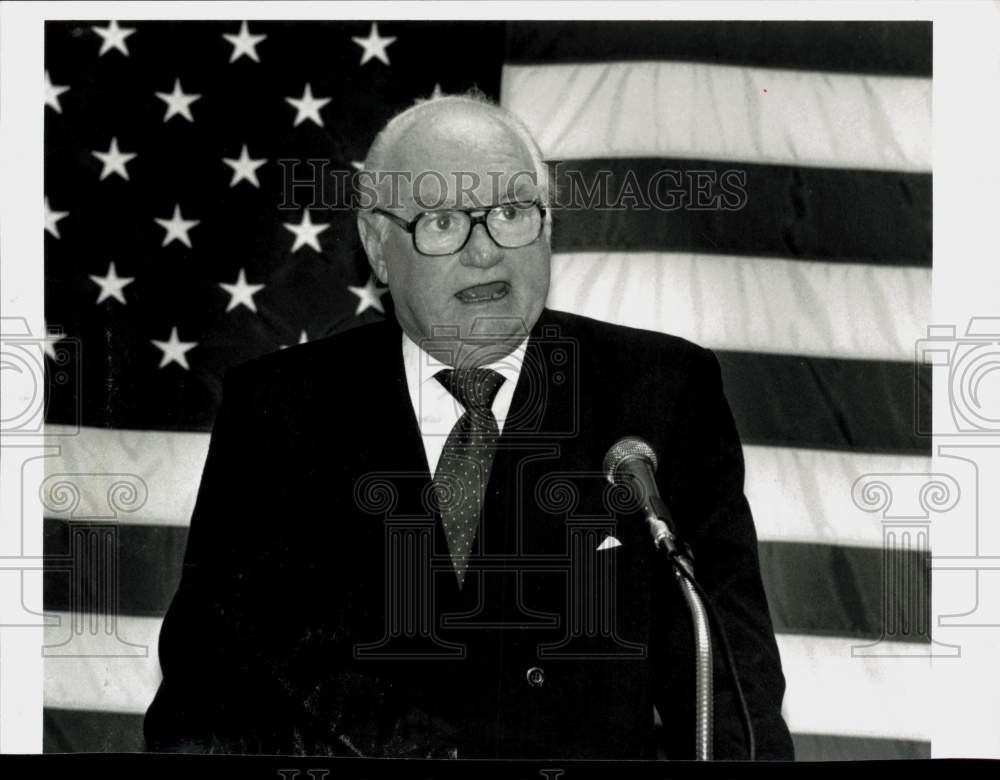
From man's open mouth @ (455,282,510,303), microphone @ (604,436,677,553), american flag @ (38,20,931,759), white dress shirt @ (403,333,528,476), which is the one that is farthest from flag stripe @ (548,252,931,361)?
microphone @ (604,436,677,553)

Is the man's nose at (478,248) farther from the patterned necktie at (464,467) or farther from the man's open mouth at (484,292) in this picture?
the patterned necktie at (464,467)

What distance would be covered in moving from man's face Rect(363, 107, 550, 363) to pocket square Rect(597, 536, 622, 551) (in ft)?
1.23

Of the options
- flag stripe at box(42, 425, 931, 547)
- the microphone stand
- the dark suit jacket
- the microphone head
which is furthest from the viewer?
flag stripe at box(42, 425, 931, 547)

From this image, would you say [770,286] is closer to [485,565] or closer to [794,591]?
[794,591]

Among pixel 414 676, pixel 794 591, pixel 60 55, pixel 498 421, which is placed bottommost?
pixel 414 676

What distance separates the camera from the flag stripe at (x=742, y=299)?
230cm

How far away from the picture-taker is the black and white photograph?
7.25ft

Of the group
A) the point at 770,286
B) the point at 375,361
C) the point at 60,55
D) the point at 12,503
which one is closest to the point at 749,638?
the point at 770,286

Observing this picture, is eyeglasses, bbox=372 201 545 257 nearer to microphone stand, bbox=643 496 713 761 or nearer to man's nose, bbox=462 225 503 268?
man's nose, bbox=462 225 503 268

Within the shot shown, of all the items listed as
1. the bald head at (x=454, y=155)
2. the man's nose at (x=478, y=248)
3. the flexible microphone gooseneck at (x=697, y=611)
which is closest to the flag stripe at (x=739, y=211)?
the bald head at (x=454, y=155)

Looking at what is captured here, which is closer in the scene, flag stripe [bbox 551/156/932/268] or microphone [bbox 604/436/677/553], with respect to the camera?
microphone [bbox 604/436/677/553]

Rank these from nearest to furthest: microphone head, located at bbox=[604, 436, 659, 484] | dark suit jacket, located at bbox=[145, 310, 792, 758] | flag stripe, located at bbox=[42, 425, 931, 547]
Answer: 1. microphone head, located at bbox=[604, 436, 659, 484]
2. dark suit jacket, located at bbox=[145, 310, 792, 758]
3. flag stripe, located at bbox=[42, 425, 931, 547]

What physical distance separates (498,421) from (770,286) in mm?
550

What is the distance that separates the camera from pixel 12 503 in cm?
234
